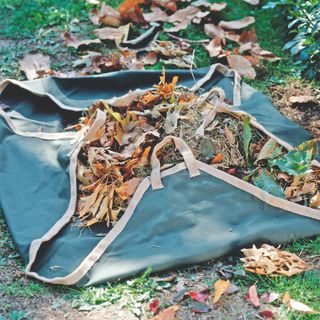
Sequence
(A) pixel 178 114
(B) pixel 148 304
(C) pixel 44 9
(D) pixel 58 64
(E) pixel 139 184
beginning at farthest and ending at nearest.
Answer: (C) pixel 44 9, (D) pixel 58 64, (A) pixel 178 114, (E) pixel 139 184, (B) pixel 148 304

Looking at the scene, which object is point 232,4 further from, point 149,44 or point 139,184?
point 139,184

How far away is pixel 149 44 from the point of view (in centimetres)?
433

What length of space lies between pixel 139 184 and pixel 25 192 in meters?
0.55

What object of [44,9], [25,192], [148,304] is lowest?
[148,304]

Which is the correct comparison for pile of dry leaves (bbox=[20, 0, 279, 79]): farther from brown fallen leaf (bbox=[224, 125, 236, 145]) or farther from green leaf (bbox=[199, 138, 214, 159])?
green leaf (bbox=[199, 138, 214, 159])

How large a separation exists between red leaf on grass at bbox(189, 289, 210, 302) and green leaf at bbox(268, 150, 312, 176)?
712mm

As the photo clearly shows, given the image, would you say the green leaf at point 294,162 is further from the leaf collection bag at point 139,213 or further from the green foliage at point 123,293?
the green foliage at point 123,293

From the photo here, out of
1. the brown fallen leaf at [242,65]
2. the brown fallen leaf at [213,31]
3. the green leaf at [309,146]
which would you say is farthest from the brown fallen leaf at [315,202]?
the brown fallen leaf at [213,31]

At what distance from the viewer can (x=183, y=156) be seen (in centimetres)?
295

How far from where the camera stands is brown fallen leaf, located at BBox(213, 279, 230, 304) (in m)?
2.53

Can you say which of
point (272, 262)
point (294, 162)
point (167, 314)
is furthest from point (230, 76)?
point (167, 314)

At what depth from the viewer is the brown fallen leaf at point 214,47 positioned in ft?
13.6

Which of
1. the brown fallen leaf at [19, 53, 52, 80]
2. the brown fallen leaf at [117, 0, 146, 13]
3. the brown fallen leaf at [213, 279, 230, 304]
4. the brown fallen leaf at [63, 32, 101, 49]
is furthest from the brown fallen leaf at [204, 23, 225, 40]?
the brown fallen leaf at [213, 279, 230, 304]

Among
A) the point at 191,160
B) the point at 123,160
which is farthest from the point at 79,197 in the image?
the point at 191,160
